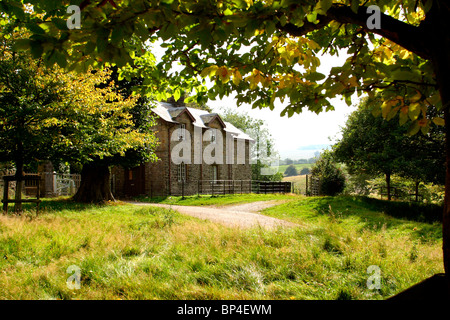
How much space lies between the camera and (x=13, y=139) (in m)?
10.9

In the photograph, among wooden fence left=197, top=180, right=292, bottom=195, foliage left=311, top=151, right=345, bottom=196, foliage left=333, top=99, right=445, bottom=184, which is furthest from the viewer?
wooden fence left=197, top=180, right=292, bottom=195

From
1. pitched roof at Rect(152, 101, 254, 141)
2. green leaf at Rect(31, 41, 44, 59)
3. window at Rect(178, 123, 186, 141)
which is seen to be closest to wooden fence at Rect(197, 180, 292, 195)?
window at Rect(178, 123, 186, 141)

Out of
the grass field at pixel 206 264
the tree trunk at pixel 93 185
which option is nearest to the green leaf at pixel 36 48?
the grass field at pixel 206 264

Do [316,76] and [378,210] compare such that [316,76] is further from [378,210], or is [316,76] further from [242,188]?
[242,188]

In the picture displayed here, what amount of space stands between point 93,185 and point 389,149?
16.6m

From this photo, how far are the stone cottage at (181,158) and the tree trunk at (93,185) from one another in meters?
7.32

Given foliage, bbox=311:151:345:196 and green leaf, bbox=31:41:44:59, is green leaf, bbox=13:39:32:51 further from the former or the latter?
foliage, bbox=311:151:345:196

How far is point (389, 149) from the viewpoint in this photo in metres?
16.1

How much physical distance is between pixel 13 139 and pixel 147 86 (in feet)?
27.5

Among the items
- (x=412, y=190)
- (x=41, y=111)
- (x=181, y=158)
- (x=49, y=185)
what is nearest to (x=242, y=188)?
(x=181, y=158)

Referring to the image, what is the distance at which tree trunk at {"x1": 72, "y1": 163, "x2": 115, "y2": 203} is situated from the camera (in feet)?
55.2

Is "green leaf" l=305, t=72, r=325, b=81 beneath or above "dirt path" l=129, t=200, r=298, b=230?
above

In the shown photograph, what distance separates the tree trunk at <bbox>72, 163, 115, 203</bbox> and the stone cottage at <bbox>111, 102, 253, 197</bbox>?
732 centimetres
